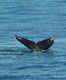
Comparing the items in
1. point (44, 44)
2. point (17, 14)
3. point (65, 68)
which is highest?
point (17, 14)

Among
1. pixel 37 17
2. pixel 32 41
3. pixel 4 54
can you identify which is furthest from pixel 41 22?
pixel 4 54

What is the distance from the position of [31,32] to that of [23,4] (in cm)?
27

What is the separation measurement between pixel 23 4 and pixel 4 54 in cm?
49

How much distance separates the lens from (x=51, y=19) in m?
2.61

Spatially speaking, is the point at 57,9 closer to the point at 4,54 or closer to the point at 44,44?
the point at 44,44

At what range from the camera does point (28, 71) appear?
2342 mm

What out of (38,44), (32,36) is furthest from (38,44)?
(32,36)

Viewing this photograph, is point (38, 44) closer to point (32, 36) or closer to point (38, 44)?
point (38, 44)

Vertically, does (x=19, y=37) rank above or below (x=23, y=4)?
Answer: below

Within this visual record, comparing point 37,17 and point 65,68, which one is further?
point 37,17

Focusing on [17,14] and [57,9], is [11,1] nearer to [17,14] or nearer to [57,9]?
[17,14]

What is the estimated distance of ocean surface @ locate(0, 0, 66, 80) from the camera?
234 centimetres

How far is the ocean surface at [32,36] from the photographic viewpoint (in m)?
2.34

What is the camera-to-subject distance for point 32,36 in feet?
8.29
